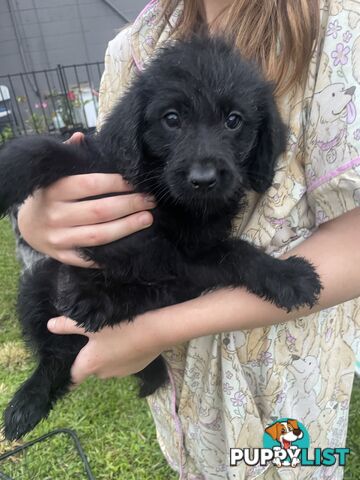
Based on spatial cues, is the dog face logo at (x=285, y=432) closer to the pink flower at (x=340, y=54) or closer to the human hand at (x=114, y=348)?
the human hand at (x=114, y=348)

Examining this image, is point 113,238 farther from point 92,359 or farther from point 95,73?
point 95,73

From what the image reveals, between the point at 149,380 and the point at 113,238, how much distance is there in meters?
0.55


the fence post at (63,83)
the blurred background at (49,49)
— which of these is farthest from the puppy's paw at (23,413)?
the blurred background at (49,49)

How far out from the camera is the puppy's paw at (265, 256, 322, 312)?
1.06 meters

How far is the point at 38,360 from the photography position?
1289 mm

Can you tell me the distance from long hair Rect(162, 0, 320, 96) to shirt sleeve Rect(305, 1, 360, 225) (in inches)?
1.5

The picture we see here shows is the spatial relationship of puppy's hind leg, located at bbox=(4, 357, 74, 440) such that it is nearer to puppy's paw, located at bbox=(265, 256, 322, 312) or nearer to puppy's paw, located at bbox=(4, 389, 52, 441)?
puppy's paw, located at bbox=(4, 389, 52, 441)

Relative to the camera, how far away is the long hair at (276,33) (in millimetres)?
989

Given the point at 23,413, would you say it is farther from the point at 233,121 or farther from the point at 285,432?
the point at 233,121

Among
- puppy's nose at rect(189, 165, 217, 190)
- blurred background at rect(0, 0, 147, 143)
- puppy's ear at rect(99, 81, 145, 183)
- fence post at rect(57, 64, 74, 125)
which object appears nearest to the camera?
puppy's nose at rect(189, 165, 217, 190)

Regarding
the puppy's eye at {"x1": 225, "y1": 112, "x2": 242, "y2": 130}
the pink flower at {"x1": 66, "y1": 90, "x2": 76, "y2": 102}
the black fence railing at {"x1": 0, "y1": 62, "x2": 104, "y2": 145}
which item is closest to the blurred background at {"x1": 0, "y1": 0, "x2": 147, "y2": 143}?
the black fence railing at {"x1": 0, "y1": 62, "x2": 104, "y2": 145}

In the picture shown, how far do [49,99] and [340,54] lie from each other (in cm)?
631

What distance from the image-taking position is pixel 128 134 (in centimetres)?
102

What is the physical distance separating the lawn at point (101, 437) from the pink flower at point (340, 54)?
5.37 ft
